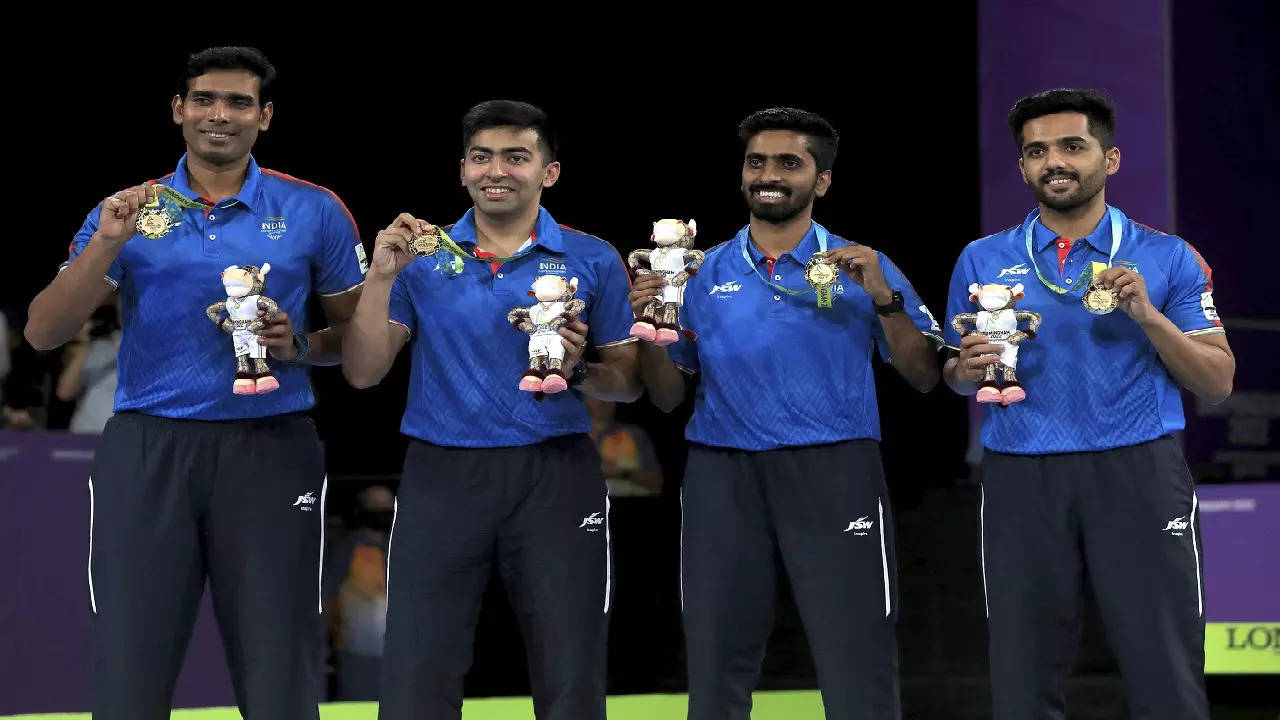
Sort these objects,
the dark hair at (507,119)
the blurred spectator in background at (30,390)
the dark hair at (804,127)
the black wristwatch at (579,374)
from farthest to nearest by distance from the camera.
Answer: the blurred spectator in background at (30,390), the dark hair at (804,127), the dark hair at (507,119), the black wristwatch at (579,374)

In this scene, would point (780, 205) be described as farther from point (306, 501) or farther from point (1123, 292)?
point (306, 501)

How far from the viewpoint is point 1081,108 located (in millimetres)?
4312

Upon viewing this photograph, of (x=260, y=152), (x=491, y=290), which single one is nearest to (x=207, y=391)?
(x=491, y=290)

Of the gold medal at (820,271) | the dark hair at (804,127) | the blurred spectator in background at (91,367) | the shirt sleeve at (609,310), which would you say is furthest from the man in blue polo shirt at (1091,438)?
the blurred spectator in background at (91,367)

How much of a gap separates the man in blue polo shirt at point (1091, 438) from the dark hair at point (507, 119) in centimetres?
120

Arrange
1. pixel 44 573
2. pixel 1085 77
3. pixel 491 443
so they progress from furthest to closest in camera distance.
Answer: pixel 1085 77 < pixel 44 573 < pixel 491 443

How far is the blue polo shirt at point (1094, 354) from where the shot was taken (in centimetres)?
420

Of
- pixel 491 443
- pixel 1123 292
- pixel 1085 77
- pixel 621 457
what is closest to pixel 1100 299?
pixel 1123 292

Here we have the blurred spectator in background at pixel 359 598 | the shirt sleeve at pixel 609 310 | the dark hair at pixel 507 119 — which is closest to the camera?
the dark hair at pixel 507 119

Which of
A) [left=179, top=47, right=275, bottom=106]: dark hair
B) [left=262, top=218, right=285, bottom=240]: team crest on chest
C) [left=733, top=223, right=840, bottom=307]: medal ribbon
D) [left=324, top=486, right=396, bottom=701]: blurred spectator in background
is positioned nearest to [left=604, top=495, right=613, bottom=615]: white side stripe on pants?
[left=733, top=223, right=840, bottom=307]: medal ribbon

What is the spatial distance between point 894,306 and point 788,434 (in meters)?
0.43

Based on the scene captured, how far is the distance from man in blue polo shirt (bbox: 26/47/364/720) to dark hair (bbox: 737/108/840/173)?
3.97 ft

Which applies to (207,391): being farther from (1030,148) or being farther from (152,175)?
(152,175)

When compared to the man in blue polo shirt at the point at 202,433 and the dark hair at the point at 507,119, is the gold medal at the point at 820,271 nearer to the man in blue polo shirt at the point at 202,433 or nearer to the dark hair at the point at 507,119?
the dark hair at the point at 507,119
